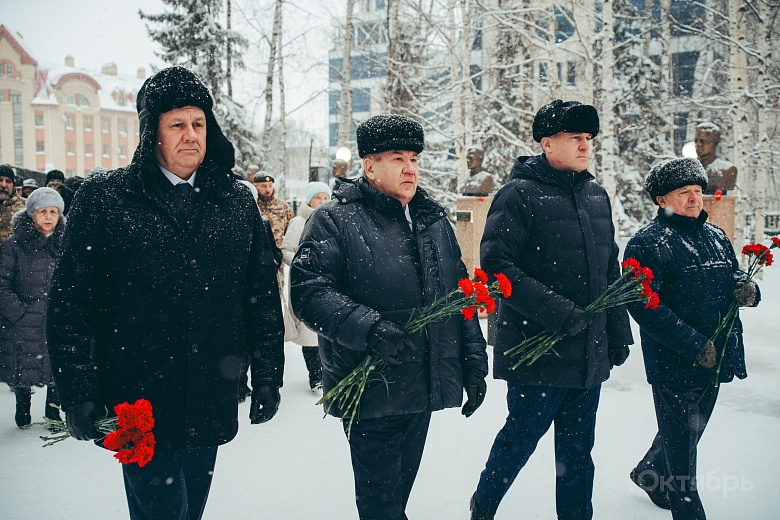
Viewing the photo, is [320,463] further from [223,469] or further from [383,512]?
[383,512]

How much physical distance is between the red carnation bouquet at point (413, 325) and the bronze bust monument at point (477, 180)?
20.0 ft

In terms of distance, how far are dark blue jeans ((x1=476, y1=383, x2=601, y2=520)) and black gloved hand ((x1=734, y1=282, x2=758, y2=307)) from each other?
34.1 inches

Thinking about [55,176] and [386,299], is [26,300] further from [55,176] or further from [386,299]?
[55,176]

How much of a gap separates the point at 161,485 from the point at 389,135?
162cm

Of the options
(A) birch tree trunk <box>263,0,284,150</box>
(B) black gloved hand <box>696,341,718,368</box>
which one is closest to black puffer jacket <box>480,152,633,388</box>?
(B) black gloved hand <box>696,341,718,368</box>

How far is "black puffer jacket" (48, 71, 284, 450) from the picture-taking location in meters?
1.91

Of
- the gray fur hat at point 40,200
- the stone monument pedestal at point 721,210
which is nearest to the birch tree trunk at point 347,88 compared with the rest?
the stone monument pedestal at point 721,210

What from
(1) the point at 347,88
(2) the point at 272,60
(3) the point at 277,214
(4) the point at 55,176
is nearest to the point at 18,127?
(2) the point at 272,60

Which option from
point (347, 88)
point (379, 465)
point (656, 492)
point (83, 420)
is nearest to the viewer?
point (83, 420)

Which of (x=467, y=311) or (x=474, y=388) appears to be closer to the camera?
(x=467, y=311)

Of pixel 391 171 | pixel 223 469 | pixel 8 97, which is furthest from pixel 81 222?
pixel 8 97

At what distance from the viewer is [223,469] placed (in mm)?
3729

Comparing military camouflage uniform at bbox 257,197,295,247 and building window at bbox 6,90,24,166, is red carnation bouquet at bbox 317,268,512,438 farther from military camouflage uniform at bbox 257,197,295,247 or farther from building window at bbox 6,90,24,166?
building window at bbox 6,90,24,166

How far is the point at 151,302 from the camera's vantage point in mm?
1969
